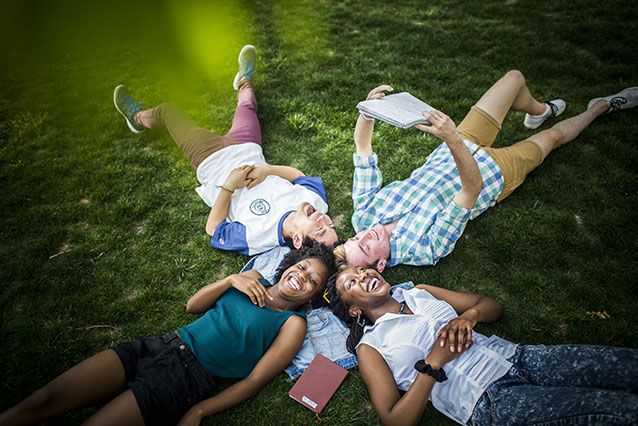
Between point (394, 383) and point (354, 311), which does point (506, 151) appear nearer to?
point (354, 311)

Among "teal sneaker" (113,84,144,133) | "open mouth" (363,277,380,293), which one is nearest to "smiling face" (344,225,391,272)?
"open mouth" (363,277,380,293)

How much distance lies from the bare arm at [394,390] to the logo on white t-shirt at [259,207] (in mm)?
2025

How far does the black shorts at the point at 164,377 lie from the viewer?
2961mm

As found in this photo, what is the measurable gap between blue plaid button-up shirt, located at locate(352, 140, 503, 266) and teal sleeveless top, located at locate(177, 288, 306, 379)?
1.45 metres

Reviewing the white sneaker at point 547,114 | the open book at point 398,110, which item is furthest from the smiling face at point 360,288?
the white sneaker at point 547,114

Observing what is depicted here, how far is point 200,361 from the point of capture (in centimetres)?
326

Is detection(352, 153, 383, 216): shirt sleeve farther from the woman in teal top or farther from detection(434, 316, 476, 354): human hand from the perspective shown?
detection(434, 316, 476, 354): human hand

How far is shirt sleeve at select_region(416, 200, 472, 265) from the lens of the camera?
3.83 meters

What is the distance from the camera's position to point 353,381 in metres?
3.46

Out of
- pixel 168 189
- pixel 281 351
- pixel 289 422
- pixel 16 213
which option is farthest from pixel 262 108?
pixel 289 422

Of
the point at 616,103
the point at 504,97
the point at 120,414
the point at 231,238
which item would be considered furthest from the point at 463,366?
the point at 616,103

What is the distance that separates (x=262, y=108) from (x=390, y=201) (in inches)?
109

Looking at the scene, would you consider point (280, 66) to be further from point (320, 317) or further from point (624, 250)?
point (624, 250)

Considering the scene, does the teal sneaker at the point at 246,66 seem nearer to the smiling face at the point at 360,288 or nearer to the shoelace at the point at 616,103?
the smiling face at the point at 360,288
